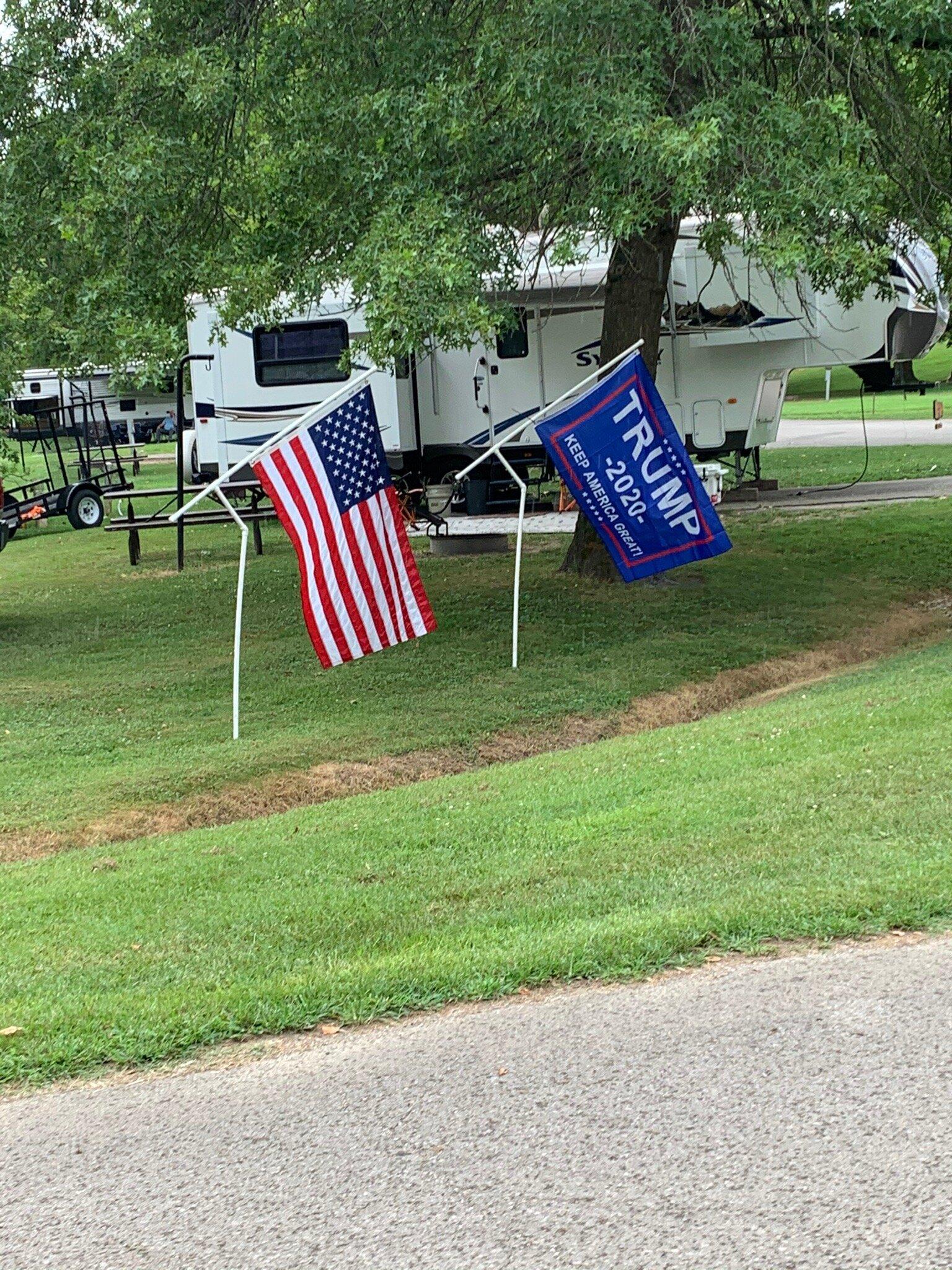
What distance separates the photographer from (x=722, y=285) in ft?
63.6

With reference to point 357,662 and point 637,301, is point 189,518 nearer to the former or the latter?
point 357,662

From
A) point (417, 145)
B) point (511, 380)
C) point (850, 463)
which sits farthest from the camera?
point (850, 463)

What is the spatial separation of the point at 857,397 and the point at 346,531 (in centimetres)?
4216

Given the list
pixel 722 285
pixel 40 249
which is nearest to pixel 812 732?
pixel 40 249

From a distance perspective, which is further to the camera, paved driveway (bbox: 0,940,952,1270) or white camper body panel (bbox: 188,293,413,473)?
white camper body panel (bbox: 188,293,413,473)

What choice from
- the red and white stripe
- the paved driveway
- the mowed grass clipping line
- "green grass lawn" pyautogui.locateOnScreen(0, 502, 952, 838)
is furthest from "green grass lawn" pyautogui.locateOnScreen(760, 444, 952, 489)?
the paved driveway

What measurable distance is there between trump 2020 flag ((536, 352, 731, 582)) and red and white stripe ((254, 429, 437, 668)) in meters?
1.79

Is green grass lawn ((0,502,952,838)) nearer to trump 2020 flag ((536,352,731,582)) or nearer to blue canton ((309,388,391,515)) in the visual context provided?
trump 2020 flag ((536,352,731,582))

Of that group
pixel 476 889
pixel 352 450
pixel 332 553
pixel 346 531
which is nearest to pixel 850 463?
pixel 352 450

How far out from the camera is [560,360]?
2002 cm

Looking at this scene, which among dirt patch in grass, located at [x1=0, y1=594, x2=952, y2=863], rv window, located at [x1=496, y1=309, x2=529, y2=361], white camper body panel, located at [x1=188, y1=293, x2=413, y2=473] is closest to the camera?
dirt patch in grass, located at [x1=0, y1=594, x2=952, y2=863]

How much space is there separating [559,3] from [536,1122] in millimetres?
8854

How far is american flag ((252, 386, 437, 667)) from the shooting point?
10062 millimetres

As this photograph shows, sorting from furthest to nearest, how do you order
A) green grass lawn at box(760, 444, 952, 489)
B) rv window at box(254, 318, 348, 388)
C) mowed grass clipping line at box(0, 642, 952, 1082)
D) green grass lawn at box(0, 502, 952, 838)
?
green grass lawn at box(760, 444, 952, 489) → rv window at box(254, 318, 348, 388) → green grass lawn at box(0, 502, 952, 838) → mowed grass clipping line at box(0, 642, 952, 1082)
